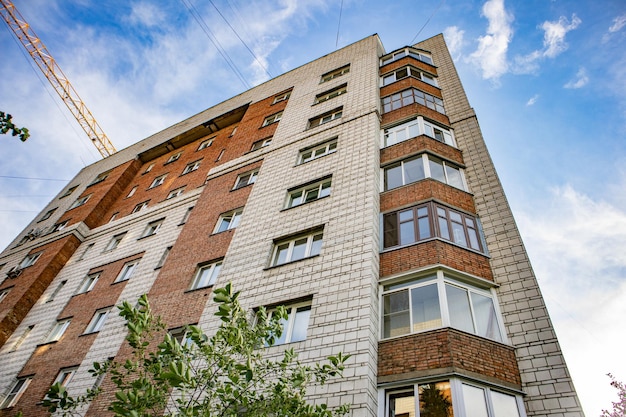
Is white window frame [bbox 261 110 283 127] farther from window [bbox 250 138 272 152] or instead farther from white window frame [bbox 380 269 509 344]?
white window frame [bbox 380 269 509 344]

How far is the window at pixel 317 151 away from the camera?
1836 cm

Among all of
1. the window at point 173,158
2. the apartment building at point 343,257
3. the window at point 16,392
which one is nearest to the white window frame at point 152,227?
the apartment building at point 343,257

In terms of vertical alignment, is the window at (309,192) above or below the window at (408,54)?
below

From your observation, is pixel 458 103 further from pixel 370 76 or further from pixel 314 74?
pixel 314 74

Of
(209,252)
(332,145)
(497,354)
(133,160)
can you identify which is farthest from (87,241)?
(497,354)

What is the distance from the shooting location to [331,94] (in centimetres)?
2345

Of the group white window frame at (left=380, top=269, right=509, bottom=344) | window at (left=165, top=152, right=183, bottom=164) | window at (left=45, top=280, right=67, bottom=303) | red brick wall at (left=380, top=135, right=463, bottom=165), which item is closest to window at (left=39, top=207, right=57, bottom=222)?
window at (left=165, top=152, right=183, bottom=164)

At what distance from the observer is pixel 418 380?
8.91 meters

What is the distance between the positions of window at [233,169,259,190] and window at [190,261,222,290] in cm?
507

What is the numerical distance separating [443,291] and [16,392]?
18.1m

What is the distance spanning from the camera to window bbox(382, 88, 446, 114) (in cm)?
1900

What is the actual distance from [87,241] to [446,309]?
24.5 m

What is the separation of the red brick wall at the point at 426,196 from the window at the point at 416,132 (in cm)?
340

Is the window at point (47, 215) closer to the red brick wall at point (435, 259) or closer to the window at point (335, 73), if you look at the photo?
the window at point (335, 73)
